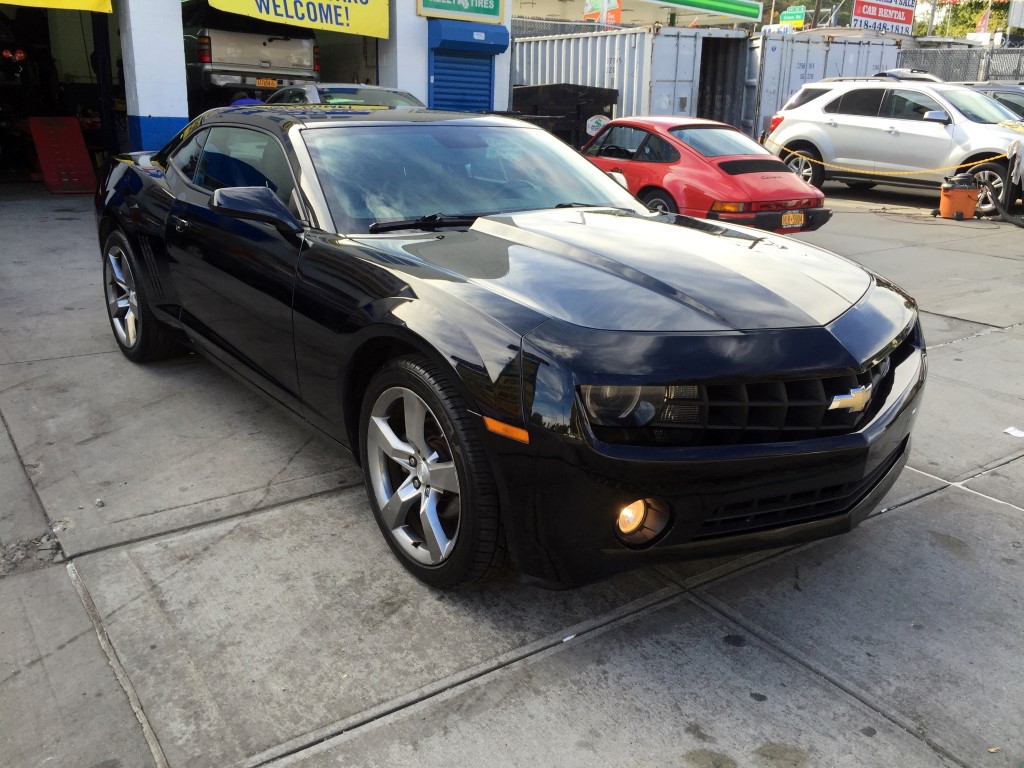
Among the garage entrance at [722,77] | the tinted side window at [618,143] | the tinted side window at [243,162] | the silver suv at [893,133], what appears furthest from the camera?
the garage entrance at [722,77]

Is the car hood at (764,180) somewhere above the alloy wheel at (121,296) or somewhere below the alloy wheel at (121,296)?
above

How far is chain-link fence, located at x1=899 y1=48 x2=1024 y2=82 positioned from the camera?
75.1ft

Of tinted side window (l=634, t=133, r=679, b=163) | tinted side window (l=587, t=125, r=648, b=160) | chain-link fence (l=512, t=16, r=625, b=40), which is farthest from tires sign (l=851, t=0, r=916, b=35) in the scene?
tinted side window (l=634, t=133, r=679, b=163)

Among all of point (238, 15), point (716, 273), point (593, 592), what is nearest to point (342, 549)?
point (593, 592)

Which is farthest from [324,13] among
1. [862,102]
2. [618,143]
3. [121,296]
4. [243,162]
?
[243,162]

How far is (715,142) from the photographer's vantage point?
9992 millimetres

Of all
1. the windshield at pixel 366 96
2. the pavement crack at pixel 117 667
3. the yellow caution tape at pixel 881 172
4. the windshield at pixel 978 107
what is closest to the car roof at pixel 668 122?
the windshield at pixel 366 96

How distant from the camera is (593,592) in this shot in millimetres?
3002

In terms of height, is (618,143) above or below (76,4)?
below

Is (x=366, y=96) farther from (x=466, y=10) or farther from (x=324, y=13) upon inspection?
(x=466, y=10)

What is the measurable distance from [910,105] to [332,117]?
1194 cm

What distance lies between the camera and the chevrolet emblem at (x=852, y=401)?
2.55 m

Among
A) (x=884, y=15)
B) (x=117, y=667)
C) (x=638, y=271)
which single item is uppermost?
(x=884, y=15)

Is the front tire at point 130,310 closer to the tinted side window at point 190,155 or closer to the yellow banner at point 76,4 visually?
the tinted side window at point 190,155
